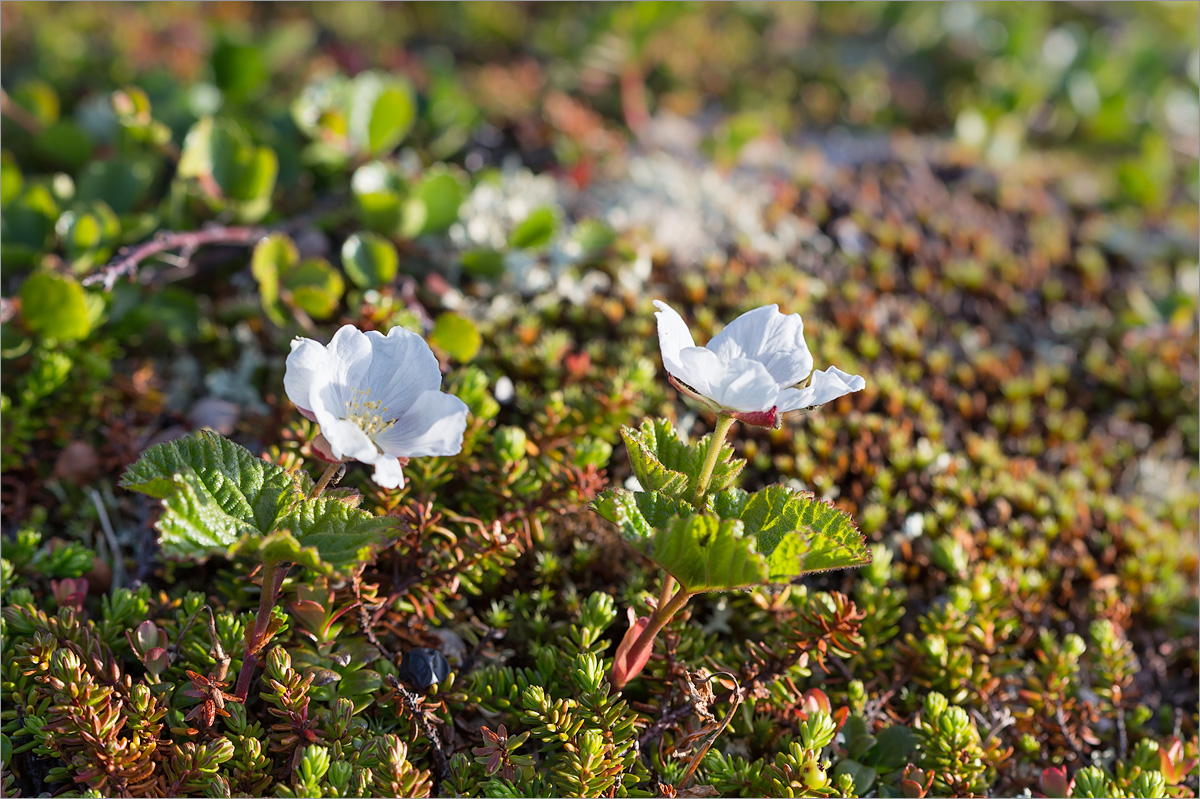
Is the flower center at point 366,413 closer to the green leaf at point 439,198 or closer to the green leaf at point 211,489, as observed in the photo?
the green leaf at point 211,489

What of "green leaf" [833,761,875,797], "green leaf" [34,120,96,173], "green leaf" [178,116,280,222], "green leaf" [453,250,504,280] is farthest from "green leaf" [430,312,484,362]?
"green leaf" [34,120,96,173]

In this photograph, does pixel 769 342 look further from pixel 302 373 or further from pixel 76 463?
pixel 76 463

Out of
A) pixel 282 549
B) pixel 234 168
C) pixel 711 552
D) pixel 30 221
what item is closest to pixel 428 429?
pixel 282 549

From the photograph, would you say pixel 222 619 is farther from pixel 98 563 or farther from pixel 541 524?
pixel 541 524

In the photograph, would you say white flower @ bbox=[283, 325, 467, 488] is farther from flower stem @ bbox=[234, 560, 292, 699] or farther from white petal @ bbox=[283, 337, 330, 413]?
flower stem @ bbox=[234, 560, 292, 699]

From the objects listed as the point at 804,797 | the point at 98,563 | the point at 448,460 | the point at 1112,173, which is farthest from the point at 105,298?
the point at 1112,173

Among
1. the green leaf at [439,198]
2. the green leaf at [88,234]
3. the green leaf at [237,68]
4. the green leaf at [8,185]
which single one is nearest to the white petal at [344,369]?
the green leaf at [439,198]
